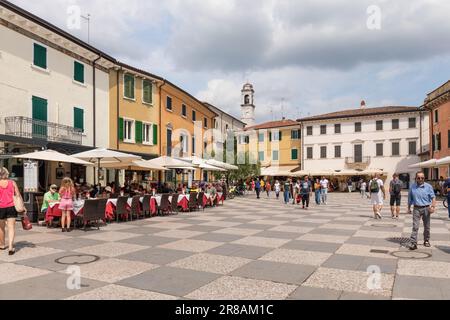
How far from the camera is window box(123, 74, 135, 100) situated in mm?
23750

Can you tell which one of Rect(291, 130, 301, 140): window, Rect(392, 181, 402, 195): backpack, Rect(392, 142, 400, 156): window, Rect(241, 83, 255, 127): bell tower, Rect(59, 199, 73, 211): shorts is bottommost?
Rect(59, 199, 73, 211): shorts

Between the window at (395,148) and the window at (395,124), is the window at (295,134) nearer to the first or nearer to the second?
the window at (395,124)

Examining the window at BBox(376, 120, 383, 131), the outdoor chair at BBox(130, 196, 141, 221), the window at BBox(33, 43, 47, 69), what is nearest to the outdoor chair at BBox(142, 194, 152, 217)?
the outdoor chair at BBox(130, 196, 141, 221)

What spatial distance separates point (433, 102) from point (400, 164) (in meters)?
12.0

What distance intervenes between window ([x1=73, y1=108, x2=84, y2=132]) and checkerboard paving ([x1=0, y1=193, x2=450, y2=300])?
9459mm

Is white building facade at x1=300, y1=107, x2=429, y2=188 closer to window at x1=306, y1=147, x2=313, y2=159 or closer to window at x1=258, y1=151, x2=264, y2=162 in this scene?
window at x1=306, y1=147, x2=313, y2=159

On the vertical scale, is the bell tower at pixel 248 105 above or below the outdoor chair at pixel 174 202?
above

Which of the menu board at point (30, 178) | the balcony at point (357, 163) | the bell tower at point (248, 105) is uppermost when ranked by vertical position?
the bell tower at point (248, 105)

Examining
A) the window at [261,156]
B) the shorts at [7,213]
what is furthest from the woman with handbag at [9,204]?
the window at [261,156]

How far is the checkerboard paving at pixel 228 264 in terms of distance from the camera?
16.7 feet

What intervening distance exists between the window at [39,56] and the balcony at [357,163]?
38.7 meters
